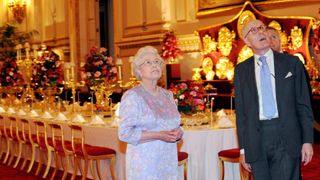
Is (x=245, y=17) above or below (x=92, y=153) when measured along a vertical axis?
above

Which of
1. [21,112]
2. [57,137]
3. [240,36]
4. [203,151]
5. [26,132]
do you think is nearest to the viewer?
[203,151]

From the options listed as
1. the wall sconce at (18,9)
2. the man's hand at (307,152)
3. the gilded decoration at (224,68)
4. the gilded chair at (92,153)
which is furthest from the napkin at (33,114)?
the wall sconce at (18,9)

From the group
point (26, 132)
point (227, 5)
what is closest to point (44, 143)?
point (26, 132)

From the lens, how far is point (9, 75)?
381 inches

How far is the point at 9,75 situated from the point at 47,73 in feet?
6.82

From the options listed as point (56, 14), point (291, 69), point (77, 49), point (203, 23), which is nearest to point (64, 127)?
point (291, 69)

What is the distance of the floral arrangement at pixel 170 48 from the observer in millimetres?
11820

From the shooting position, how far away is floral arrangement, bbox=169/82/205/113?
552cm

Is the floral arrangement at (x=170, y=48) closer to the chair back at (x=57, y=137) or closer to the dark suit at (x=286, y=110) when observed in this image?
the chair back at (x=57, y=137)

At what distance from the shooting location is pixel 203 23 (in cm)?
1167

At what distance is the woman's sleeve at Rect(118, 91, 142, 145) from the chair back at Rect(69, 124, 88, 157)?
97.4 inches

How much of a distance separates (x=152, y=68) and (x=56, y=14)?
14418 millimetres

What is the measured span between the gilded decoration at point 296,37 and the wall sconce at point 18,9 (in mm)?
11893

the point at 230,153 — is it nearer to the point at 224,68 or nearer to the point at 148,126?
the point at 148,126
